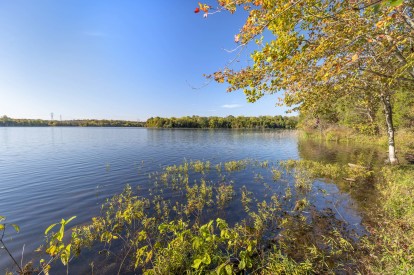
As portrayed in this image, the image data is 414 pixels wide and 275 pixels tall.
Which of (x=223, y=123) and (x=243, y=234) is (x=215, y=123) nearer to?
(x=223, y=123)

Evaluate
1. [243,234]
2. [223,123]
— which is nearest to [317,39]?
[243,234]

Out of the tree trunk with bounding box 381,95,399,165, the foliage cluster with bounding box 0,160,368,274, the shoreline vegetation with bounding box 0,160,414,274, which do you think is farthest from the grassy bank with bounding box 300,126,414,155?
the foliage cluster with bounding box 0,160,368,274

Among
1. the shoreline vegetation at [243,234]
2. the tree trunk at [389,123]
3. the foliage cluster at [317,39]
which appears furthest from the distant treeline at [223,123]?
the foliage cluster at [317,39]

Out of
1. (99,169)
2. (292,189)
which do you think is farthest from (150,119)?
(292,189)

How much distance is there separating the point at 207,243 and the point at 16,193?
1602 centimetres

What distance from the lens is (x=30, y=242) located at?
8617mm

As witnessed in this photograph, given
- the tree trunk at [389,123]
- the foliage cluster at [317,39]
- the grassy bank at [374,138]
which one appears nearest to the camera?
the foliage cluster at [317,39]

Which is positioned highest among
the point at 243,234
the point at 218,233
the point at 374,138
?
the point at 374,138

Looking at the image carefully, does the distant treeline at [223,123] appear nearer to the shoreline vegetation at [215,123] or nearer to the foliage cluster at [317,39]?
the shoreline vegetation at [215,123]

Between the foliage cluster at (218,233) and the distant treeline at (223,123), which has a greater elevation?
the distant treeline at (223,123)

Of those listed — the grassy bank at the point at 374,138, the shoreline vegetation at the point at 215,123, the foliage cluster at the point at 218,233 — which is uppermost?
the shoreline vegetation at the point at 215,123

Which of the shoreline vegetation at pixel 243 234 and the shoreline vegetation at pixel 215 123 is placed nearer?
the shoreline vegetation at pixel 243 234

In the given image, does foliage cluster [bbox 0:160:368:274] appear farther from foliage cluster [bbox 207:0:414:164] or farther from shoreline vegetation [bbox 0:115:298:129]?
shoreline vegetation [bbox 0:115:298:129]

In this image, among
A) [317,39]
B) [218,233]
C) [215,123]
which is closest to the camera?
[317,39]
